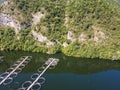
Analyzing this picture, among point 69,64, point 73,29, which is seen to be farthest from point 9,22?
point 69,64

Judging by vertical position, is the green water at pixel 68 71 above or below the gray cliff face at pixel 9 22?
below

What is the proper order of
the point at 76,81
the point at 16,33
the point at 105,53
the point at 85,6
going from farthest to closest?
the point at 85,6
the point at 16,33
the point at 105,53
the point at 76,81

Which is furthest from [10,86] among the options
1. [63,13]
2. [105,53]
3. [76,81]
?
[63,13]

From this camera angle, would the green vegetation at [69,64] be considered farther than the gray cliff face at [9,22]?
No

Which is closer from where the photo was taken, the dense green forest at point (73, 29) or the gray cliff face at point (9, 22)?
the dense green forest at point (73, 29)

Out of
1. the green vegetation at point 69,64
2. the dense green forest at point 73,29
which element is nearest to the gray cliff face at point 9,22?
the dense green forest at point 73,29

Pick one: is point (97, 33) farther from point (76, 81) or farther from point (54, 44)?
point (76, 81)

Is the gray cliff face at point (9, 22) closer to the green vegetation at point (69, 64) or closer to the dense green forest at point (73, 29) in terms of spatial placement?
the dense green forest at point (73, 29)
